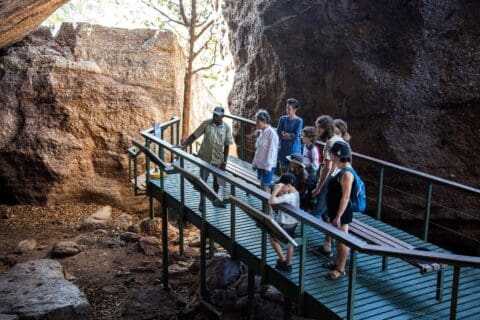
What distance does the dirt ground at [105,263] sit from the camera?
31.4ft

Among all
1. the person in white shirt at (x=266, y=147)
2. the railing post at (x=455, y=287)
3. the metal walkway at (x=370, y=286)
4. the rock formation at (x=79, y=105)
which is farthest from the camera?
the rock formation at (x=79, y=105)

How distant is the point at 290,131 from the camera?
8430mm

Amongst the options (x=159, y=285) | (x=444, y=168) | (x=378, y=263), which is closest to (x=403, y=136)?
(x=444, y=168)

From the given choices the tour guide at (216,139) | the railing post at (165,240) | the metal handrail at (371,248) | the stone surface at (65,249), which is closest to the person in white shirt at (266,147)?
the tour guide at (216,139)

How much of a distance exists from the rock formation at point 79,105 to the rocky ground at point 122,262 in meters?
0.66

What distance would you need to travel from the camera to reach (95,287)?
34.2 feet

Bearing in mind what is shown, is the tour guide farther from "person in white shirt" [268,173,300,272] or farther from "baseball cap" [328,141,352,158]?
"baseball cap" [328,141,352,158]

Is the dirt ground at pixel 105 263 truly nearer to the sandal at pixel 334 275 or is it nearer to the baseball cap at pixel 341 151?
the sandal at pixel 334 275

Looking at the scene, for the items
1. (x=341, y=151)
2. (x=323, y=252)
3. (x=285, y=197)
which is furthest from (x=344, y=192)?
(x=323, y=252)

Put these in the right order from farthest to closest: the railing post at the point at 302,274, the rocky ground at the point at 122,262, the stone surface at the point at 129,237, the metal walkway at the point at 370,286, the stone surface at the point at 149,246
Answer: the stone surface at the point at 129,237, the stone surface at the point at 149,246, the rocky ground at the point at 122,262, the railing post at the point at 302,274, the metal walkway at the point at 370,286

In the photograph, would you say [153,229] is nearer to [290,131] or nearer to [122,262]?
[122,262]

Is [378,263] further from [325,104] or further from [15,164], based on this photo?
[15,164]

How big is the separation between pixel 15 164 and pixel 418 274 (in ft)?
35.5

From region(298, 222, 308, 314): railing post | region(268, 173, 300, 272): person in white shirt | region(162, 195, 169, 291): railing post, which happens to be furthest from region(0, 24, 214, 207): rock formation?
region(298, 222, 308, 314): railing post
